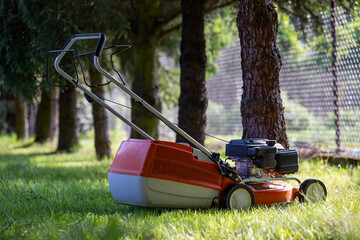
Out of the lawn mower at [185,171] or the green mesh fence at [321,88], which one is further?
the green mesh fence at [321,88]

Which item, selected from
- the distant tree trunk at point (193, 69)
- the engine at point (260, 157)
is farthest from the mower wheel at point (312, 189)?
the distant tree trunk at point (193, 69)

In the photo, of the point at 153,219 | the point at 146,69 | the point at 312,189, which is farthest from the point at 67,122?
the point at 153,219

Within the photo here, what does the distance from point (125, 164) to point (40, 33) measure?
130 inches

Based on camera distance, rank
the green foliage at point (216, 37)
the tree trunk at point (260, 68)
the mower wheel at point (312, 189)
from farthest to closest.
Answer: the green foliage at point (216, 37)
the tree trunk at point (260, 68)
the mower wheel at point (312, 189)

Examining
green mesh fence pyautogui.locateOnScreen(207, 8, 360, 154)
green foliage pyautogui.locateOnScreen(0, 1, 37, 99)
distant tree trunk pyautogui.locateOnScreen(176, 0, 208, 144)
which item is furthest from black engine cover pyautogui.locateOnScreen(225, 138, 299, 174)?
green foliage pyautogui.locateOnScreen(0, 1, 37, 99)

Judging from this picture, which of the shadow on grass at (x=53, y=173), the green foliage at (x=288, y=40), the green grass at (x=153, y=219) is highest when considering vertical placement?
the green foliage at (x=288, y=40)

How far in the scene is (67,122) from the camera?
11656mm

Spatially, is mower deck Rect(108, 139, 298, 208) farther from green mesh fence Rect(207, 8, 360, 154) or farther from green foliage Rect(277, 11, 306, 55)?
green foliage Rect(277, 11, 306, 55)

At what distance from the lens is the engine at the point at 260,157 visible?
13.9 ft

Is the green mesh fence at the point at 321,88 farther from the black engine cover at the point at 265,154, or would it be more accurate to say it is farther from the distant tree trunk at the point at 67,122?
the distant tree trunk at the point at 67,122

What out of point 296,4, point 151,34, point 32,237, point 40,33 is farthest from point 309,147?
point 32,237

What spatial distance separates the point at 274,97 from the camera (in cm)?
514

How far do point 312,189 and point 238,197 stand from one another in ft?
2.92

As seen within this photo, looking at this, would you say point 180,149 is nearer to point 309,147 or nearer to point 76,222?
point 76,222
